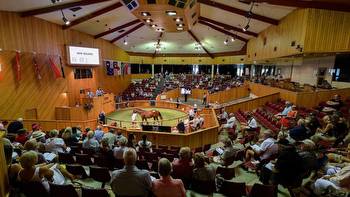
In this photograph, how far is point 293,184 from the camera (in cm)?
326

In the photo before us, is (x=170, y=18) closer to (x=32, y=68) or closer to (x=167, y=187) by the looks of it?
(x=32, y=68)

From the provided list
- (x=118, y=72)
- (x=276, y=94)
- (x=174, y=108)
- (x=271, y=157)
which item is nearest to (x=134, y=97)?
(x=118, y=72)

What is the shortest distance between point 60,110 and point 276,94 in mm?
13449

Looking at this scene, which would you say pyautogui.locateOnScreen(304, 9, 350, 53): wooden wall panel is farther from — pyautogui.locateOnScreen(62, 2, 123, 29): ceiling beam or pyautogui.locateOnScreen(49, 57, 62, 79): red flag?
pyautogui.locateOnScreen(49, 57, 62, 79): red flag

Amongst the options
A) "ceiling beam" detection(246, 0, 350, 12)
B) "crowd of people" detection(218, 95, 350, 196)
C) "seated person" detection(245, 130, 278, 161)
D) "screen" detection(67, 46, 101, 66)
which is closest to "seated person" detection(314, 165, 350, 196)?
"crowd of people" detection(218, 95, 350, 196)

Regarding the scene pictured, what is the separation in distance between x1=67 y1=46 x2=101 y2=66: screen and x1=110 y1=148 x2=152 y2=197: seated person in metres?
13.5

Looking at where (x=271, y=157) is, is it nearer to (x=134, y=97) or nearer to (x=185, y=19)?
(x=185, y=19)

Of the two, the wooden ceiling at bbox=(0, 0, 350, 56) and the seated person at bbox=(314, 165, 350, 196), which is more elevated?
the wooden ceiling at bbox=(0, 0, 350, 56)

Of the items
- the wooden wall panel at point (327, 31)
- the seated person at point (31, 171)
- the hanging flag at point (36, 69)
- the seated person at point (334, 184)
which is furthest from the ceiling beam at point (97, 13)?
the seated person at point (334, 184)

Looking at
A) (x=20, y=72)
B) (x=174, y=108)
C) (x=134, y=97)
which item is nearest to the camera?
(x=20, y=72)

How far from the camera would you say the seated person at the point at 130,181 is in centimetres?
246

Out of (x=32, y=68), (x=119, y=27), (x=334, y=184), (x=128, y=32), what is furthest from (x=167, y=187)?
(x=128, y=32)

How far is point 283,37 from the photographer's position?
1149 centimetres

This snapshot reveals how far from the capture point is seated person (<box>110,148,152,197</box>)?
246 centimetres
